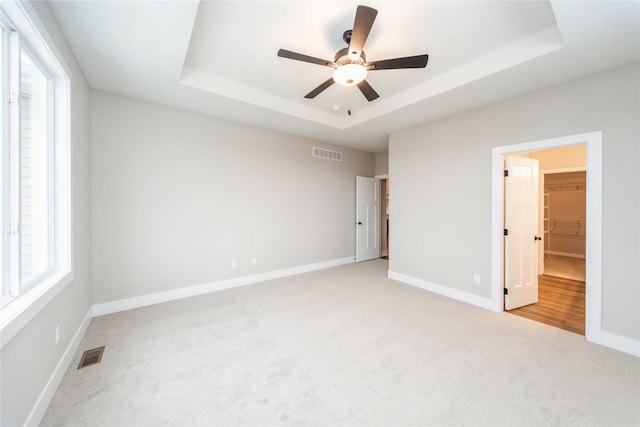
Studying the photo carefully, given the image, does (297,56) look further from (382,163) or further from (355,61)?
(382,163)

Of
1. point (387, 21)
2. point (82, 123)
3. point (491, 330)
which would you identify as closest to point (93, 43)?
point (82, 123)

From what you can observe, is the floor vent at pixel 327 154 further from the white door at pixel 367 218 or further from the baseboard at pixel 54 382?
the baseboard at pixel 54 382

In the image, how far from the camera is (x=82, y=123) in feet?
8.55

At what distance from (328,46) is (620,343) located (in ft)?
12.7

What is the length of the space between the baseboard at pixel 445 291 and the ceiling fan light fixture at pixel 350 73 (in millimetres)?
3085

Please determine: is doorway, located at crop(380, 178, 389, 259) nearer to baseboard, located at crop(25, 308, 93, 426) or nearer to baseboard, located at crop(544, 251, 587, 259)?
baseboard, located at crop(544, 251, 587, 259)

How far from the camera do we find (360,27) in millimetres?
1783

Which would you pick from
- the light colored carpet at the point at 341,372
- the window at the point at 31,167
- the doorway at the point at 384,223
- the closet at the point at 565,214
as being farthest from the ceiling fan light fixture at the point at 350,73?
the closet at the point at 565,214

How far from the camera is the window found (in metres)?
1.41

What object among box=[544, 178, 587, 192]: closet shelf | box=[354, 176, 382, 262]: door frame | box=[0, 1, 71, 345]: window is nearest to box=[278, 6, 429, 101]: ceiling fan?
box=[0, 1, 71, 345]: window

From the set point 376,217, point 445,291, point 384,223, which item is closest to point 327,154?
point 376,217

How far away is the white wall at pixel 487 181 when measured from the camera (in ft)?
7.55

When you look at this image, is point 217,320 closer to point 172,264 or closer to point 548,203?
point 172,264

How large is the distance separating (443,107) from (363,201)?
9.39 ft
